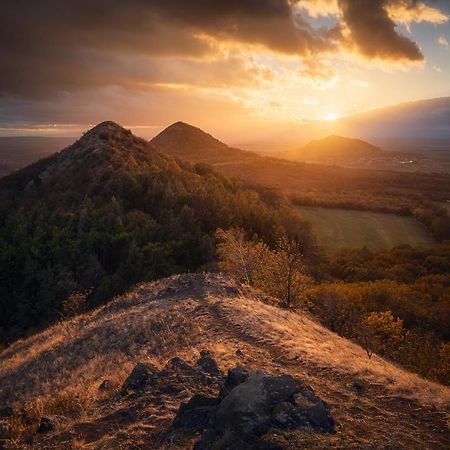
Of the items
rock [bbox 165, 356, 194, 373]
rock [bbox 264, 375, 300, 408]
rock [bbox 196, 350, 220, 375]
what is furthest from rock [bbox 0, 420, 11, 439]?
rock [bbox 264, 375, 300, 408]

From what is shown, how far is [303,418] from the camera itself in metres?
10.9

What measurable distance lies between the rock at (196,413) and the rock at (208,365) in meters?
3.09

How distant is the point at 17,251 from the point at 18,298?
24.3 feet

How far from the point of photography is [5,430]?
40.3 ft

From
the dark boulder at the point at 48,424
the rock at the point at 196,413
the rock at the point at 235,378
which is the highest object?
the rock at the point at 235,378

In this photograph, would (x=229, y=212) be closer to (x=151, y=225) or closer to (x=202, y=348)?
(x=151, y=225)

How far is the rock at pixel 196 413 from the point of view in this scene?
11.7m

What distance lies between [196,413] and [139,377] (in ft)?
13.3

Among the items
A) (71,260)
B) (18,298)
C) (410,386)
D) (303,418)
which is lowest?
(18,298)

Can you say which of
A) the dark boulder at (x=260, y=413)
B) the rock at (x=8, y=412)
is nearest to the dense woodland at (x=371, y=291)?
the dark boulder at (x=260, y=413)

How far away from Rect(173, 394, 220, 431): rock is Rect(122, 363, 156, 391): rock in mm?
3334

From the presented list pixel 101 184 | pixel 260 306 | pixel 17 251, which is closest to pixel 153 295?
pixel 260 306

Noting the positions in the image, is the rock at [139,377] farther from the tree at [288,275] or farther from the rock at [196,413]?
the tree at [288,275]

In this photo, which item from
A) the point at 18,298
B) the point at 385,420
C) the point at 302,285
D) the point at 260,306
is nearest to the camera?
the point at 385,420
